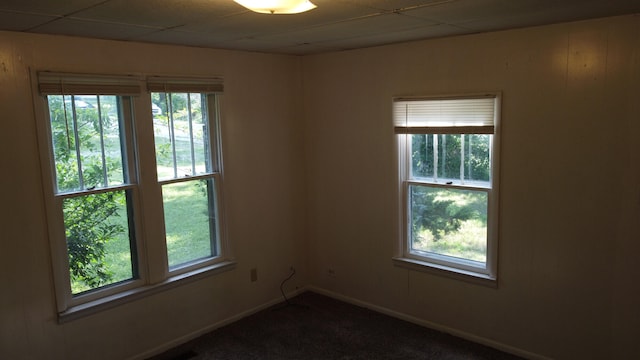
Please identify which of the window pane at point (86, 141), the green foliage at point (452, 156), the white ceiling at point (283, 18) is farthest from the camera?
the green foliage at point (452, 156)

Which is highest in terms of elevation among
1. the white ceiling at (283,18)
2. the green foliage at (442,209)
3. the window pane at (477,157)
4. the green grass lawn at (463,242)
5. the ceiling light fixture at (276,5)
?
the white ceiling at (283,18)

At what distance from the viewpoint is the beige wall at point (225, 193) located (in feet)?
9.62

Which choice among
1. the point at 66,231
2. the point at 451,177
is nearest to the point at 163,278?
the point at 66,231

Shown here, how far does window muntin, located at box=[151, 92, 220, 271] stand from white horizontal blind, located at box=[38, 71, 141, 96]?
8.3 inches

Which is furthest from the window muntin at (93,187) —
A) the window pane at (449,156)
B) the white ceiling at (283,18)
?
the window pane at (449,156)

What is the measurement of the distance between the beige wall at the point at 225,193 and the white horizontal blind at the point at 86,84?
54 millimetres

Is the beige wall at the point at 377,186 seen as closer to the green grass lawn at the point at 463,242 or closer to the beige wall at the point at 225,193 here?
the beige wall at the point at 225,193

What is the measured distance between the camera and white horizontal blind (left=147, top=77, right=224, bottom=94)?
351 centimetres

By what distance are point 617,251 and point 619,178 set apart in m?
0.46

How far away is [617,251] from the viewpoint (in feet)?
10.0

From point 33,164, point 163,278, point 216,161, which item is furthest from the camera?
point 216,161

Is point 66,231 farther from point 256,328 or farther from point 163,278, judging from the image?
point 256,328

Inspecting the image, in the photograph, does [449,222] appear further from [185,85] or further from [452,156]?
[185,85]

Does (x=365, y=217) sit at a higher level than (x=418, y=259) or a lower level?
higher
